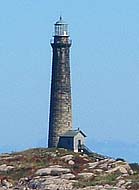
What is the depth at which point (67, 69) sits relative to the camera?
10800cm

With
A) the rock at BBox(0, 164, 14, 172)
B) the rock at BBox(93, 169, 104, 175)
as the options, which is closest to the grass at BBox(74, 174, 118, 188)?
the rock at BBox(93, 169, 104, 175)

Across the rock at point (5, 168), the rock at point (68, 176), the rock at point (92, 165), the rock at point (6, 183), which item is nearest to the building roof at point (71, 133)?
the rock at point (5, 168)

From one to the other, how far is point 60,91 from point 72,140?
5114 mm

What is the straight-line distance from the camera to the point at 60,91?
107125 millimetres

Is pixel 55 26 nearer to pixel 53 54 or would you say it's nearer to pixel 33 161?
pixel 53 54

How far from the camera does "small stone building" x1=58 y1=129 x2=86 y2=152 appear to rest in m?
106

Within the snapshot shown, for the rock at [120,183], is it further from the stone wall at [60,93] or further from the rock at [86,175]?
the stone wall at [60,93]

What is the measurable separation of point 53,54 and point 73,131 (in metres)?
8.42

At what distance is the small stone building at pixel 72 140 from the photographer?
106 metres

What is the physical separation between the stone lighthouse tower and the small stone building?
16.7 inches

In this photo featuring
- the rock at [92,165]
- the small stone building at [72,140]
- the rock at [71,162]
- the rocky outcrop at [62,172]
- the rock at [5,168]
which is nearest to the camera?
the rocky outcrop at [62,172]

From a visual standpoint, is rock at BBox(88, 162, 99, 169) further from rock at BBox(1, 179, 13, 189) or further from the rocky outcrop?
rock at BBox(1, 179, 13, 189)

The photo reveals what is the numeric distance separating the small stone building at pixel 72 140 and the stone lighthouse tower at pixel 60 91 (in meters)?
0.42

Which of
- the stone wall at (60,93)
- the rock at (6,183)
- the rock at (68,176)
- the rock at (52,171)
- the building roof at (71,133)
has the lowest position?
the rock at (6,183)
